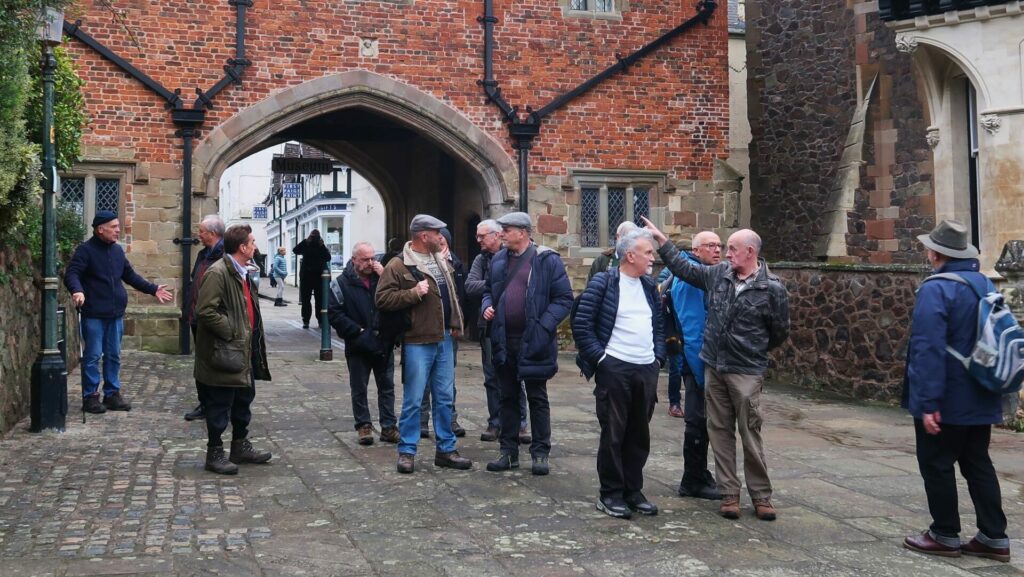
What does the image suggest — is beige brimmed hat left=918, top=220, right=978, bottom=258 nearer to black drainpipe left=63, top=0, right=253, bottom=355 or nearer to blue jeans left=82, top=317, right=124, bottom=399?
blue jeans left=82, top=317, right=124, bottom=399

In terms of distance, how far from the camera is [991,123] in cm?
1304

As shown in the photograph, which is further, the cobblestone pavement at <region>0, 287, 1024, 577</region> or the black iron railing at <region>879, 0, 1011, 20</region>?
the black iron railing at <region>879, 0, 1011, 20</region>

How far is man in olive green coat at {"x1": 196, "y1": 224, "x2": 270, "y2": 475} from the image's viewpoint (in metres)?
6.93

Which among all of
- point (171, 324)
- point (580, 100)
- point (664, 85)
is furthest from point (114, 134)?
point (664, 85)

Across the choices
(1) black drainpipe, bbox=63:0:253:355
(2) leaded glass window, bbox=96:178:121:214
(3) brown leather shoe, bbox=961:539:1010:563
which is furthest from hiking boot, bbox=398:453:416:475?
(2) leaded glass window, bbox=96:178:121:214

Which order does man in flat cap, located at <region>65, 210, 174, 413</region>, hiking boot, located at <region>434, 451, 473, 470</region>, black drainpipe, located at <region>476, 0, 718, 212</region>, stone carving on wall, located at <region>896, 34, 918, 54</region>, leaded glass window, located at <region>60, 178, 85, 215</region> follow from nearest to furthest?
hiking boot, located at <region>434, 451, 473, 470</region>, man in flat cap, located at <region>65, 210, 174, 413</region>, stone carving on wall, located at <region>896, 34, 918, 54</region>, leaded glass window, located at <region>60, 178, 85, 215</region>, black drainpipe, located at <region>476, 0, 718, 212</region>

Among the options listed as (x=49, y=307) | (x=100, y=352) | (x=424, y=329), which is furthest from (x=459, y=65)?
(x=424, y=329)

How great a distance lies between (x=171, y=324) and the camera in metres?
14.9

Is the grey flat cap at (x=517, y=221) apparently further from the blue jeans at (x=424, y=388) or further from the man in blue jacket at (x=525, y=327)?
the blue jeans at (x=424, y=388)

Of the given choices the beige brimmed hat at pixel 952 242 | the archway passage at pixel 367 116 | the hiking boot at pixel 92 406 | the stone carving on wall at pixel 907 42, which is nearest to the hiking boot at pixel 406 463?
the beige brimmed hat at pixel 952 242

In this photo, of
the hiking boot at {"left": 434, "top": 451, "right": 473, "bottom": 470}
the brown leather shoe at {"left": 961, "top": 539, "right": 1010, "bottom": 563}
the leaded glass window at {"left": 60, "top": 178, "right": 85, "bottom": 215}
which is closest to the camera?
the brown leather shoe at {"left": 961, "top": 539, "right": 1010, "bottom": 563}

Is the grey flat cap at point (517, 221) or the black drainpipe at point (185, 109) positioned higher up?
the black drainpipe at point (185, 109)

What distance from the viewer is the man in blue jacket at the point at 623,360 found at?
597 cm

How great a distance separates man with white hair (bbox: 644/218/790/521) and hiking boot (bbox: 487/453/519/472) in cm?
163
